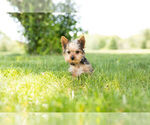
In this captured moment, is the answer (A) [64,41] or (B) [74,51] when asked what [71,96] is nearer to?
(B) [74,51]

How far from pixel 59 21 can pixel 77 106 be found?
6.30 metres

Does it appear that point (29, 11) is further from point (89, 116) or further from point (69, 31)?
point (89, 116)

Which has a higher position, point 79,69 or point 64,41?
point 64,41

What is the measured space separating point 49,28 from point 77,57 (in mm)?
4589

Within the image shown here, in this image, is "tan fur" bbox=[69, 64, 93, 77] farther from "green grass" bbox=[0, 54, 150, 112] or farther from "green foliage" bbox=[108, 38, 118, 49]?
"green foliage" bbox=[108, 38, 118, 49]

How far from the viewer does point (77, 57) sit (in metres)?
3.25

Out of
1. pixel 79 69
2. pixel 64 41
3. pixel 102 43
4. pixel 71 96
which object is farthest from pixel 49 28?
pixel 102 43

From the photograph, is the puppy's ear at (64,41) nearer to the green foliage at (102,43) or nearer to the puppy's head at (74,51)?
the puppy's head at (74,51)

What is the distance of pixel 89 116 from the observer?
62.2 inches

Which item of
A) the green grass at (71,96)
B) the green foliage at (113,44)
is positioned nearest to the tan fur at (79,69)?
the green grass at (71,96)

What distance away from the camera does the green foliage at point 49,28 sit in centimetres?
756

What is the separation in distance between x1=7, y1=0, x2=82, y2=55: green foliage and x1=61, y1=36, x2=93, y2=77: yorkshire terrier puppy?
4.08 metres

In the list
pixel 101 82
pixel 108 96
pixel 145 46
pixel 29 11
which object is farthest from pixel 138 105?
pixel 145 46

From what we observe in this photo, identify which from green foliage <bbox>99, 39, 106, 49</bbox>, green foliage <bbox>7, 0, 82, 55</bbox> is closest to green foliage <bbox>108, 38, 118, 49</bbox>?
green foliage <bbox>99, 39, 106, 49</bbox>
